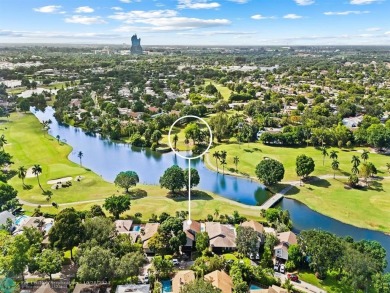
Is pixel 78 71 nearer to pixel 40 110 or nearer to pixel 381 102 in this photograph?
pixel 40 110

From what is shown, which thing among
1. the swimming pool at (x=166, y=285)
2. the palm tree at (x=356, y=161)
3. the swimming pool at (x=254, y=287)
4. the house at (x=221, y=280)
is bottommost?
the swimming pool at (x=254, y=287)

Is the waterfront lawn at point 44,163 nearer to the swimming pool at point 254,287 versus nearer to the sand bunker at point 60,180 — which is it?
the sand bunker at point 60,180

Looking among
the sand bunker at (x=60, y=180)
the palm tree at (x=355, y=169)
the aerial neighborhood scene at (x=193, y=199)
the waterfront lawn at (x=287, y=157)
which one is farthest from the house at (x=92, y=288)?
the palm tree at (x=355, y=169)

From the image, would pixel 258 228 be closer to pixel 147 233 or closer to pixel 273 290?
pixel 273 290

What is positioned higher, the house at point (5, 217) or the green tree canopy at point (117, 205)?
the green tree canopy at point (117, 205)

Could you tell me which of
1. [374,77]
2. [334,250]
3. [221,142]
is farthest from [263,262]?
[374,77]
